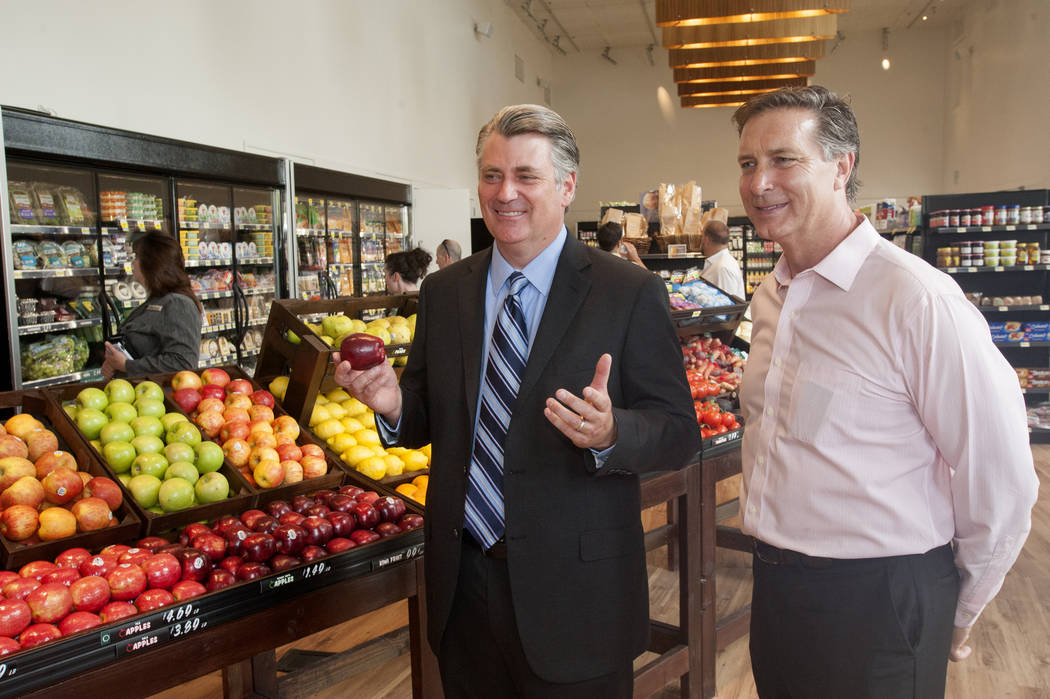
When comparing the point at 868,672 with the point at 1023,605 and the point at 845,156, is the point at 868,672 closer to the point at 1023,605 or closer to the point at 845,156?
the point at 845,156

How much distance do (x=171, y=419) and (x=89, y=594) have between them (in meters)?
0.94

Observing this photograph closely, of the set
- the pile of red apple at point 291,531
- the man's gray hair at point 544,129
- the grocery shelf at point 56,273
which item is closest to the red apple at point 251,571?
the pile of red apple at point 291,531

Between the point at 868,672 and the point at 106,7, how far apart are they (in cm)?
531

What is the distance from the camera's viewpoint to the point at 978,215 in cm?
727

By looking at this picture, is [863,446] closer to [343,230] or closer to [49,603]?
[49,603]

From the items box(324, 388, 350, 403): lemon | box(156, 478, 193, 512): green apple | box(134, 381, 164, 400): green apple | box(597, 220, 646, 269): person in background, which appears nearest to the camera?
box(156, 478, 193, 512): green apple

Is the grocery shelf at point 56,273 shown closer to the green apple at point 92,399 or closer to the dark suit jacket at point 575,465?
the green apple at point 92,399

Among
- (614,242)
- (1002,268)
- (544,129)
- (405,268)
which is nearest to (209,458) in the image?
(544,129)

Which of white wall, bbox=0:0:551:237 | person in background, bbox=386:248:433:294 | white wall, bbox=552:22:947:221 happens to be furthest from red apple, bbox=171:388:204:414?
white wall, bbox=552:22:947:221

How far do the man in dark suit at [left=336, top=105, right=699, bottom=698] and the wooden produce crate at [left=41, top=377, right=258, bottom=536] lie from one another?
90 cm

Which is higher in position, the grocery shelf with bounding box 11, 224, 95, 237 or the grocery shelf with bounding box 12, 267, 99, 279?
the grocery shelf with bounding box 11, 224, 95, 237

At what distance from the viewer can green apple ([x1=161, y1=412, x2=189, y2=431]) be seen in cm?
257

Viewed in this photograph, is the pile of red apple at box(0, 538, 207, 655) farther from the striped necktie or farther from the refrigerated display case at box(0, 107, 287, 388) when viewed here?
the refrigerated display case at box(0, 107, 287, 388)

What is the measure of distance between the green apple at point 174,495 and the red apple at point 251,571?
41cm
